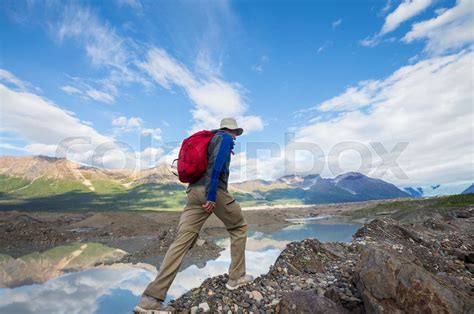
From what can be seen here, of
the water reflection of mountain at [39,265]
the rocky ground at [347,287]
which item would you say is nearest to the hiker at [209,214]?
the rocky ground at [347,287]

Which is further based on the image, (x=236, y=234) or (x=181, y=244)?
(x=236, y=234)

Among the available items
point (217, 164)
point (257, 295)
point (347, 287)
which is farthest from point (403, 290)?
point (217, 164)

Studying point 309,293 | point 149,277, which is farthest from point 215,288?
point 149,277

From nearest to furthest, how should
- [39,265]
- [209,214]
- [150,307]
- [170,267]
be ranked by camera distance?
[150,307]
[170,267]
[209,214]
[39,265]

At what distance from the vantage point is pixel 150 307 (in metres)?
4.30

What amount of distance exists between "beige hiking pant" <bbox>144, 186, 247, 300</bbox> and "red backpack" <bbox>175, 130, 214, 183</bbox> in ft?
0.73

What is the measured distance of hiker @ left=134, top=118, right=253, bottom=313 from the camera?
4395 mm

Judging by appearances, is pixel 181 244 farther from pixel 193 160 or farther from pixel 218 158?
pixel 218 158

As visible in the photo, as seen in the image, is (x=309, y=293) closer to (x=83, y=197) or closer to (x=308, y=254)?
(x=308, y=254)

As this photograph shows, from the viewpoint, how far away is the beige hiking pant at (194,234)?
174 inches

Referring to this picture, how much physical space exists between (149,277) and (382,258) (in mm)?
6806

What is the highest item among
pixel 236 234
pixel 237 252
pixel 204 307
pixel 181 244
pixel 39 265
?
pixel 236 234

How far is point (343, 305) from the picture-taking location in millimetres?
4148

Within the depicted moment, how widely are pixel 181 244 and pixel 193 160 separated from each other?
134 cm
